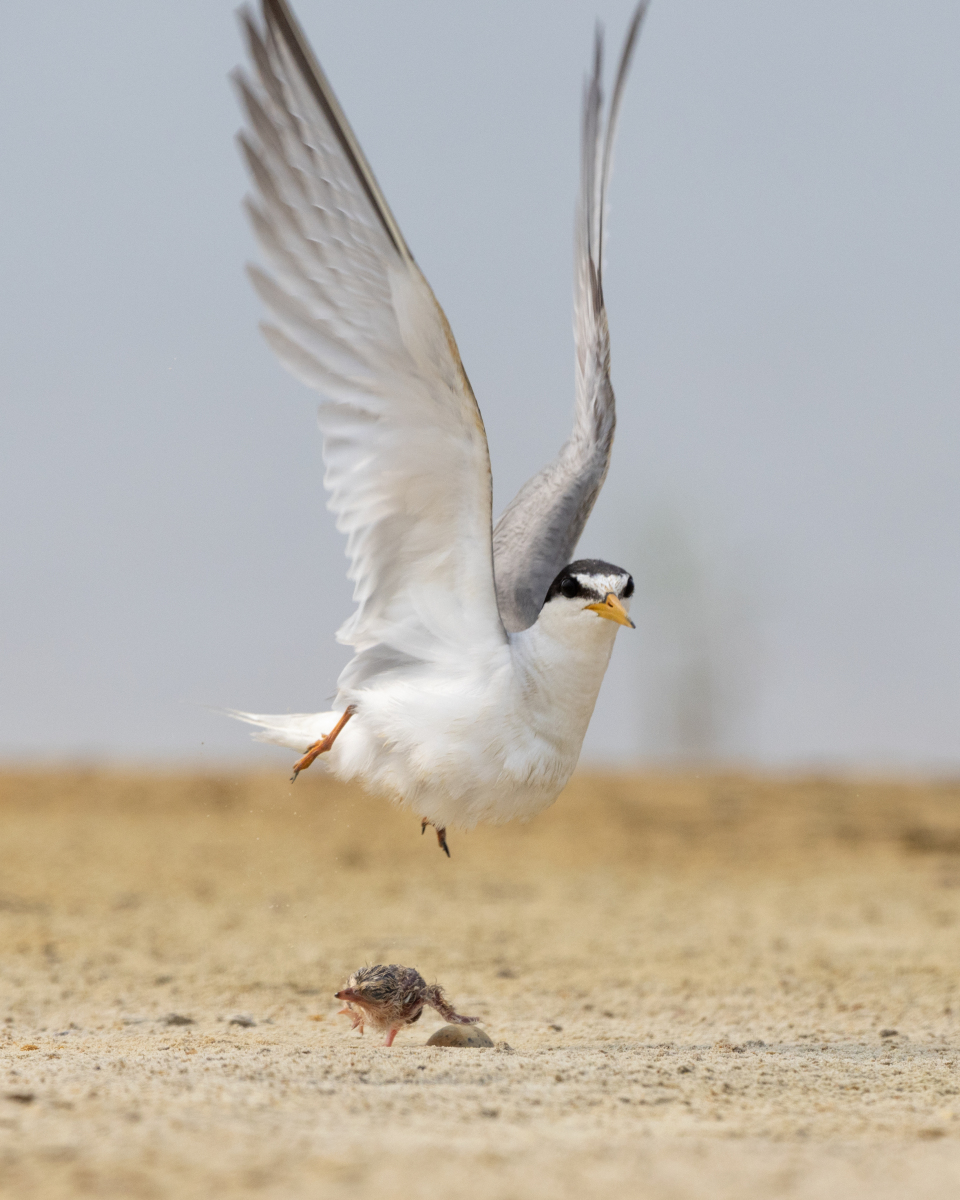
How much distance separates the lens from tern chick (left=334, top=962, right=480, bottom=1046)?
5.64 meters

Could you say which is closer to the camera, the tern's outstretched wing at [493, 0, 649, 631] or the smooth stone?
the smooth stone

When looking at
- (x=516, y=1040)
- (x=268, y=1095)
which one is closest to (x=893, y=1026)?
(x=516, y=1040)

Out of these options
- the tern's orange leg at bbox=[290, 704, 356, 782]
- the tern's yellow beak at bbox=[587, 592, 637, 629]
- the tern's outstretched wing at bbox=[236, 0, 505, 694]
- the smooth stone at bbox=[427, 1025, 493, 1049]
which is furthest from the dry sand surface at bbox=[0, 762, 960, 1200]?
the tern's outstretched wing at bbox=[236, 0, 505, 694]

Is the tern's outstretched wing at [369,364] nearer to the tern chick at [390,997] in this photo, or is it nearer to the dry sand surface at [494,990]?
the tern chick at [390,997]

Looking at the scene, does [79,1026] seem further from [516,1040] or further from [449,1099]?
[449,1099]

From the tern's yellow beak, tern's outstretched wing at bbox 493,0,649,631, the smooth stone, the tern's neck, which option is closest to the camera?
the tern's yellow beak

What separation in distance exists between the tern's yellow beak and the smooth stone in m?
1.78

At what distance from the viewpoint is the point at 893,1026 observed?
21.6 ft

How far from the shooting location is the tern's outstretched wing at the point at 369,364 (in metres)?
4.80

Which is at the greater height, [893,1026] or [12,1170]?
[12,1170]

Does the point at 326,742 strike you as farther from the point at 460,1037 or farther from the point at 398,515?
the point at 460,1037

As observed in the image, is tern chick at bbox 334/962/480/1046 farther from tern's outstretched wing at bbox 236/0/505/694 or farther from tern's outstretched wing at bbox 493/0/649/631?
tern's outstretched wing at bbox 493/0/649/631

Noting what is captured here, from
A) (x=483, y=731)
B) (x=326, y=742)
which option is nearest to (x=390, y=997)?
(x=326, y=742)

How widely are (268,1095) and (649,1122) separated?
112 cm
